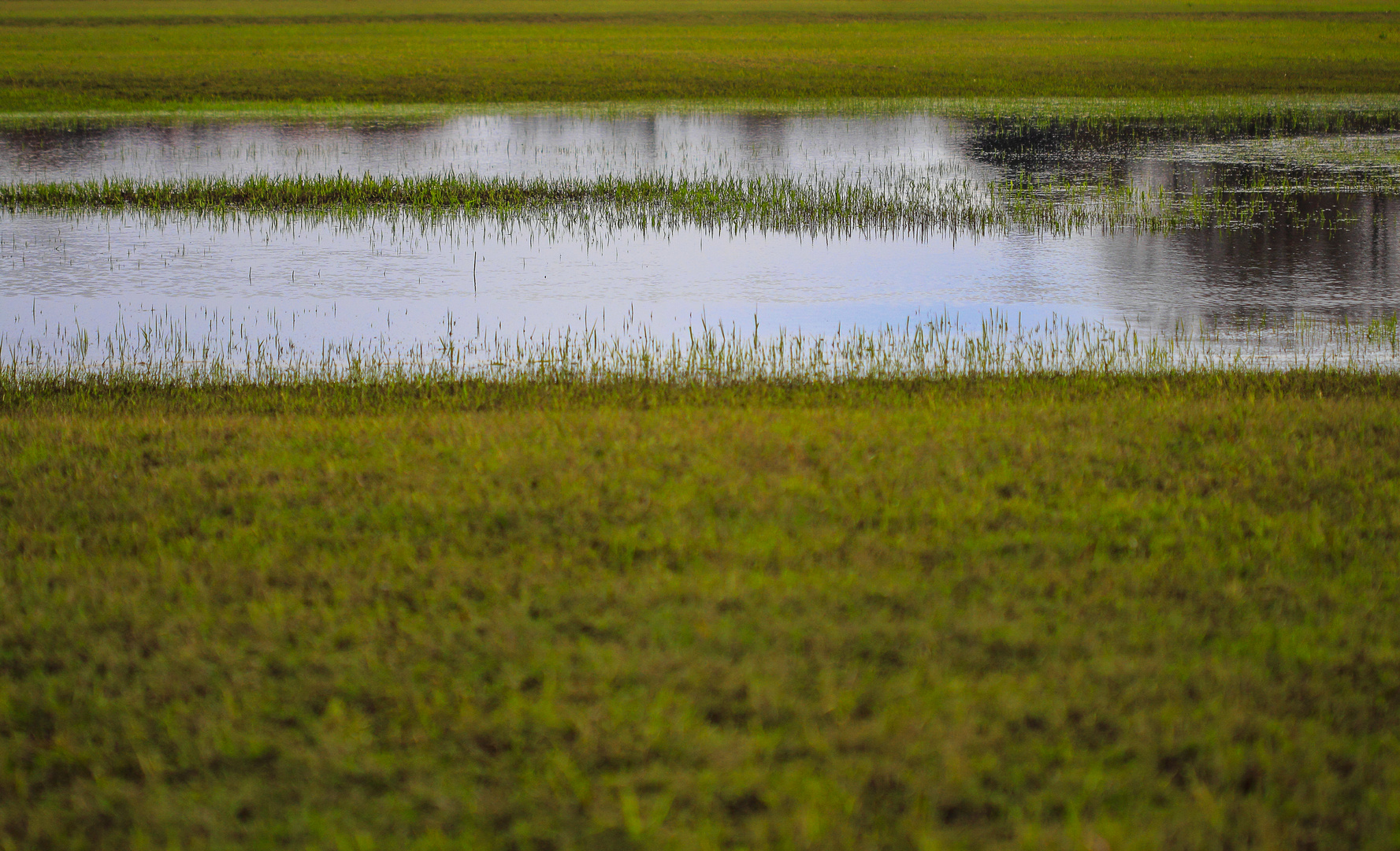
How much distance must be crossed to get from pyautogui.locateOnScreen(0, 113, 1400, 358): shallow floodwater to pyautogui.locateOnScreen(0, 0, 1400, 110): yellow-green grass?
21.1 metres

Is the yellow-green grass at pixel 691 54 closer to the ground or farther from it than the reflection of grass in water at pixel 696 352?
farther from it

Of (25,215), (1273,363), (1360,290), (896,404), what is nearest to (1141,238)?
(1360,290)

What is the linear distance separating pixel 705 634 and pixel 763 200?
16.9 m

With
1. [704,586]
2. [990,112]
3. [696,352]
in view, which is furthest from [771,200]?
[990,112]

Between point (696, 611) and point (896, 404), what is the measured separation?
479 cm

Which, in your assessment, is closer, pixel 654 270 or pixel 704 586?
pixel 704 586

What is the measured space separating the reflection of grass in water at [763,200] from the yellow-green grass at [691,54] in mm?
22023

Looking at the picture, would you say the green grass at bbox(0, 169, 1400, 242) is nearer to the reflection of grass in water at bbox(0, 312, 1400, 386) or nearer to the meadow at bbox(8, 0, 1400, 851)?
the reflection of grass in water at bbox(0, 312, 1400, 386)

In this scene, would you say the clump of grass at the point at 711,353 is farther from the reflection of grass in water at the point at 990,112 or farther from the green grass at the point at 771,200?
the reflection of grass in water at the point at 990,112

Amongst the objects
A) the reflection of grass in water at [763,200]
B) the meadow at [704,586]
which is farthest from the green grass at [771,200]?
the meadow at [704,586]

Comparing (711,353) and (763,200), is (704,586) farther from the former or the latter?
(763,200)

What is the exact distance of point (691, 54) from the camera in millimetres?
57156

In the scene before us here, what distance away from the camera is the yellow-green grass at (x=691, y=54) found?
4525cm

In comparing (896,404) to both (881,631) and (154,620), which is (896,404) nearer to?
(881,631)
